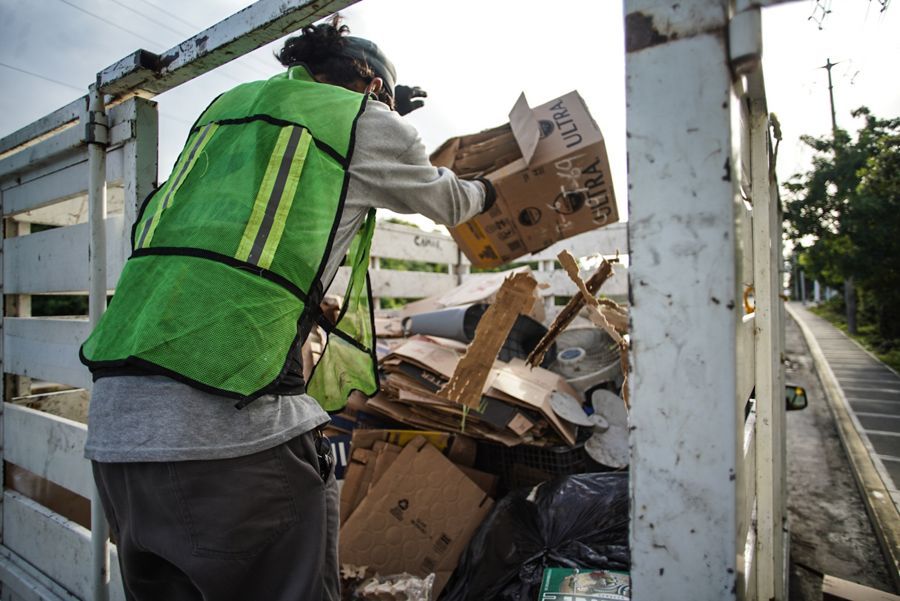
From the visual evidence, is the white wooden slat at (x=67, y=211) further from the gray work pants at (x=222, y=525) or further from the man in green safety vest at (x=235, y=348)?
the gray work pants at (x=222, y=525)

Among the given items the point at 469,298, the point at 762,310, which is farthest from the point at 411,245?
the point at 762,310

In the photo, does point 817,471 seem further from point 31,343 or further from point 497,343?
point 31,343

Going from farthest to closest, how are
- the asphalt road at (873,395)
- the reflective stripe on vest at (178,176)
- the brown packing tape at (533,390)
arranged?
the asphalt road at (873,395), the brown packing tape at (533,390), the reflective stripe on vest at (178,176)

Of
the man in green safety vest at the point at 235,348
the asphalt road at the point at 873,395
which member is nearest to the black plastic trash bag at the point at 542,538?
the man in green safety vest at the point at 235,348

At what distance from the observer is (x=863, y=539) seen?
3469mm

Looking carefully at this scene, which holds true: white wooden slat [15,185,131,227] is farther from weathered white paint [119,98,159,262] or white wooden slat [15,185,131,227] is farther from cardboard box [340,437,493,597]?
cardboard box [340,437,493,597]

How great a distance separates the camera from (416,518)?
227cm

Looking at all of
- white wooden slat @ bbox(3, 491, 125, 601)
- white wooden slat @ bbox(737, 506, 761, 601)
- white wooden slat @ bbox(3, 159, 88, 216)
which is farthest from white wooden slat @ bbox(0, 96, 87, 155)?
white wooden slat @ bbox(737, 506, 761, 601)

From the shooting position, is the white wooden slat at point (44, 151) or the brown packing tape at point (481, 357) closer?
the white wooden slat at point (44, 151)

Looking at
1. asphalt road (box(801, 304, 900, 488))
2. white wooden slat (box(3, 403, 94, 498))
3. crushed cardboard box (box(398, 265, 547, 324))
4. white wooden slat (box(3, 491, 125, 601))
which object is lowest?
asphalt road (box(801, 304, 900, 488))

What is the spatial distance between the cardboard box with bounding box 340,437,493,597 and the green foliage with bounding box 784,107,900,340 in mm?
14784

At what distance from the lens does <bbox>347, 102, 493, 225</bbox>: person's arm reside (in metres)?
1.17

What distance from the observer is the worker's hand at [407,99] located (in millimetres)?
1697

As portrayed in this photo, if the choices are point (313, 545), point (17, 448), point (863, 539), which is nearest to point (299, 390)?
point (313, 545)
